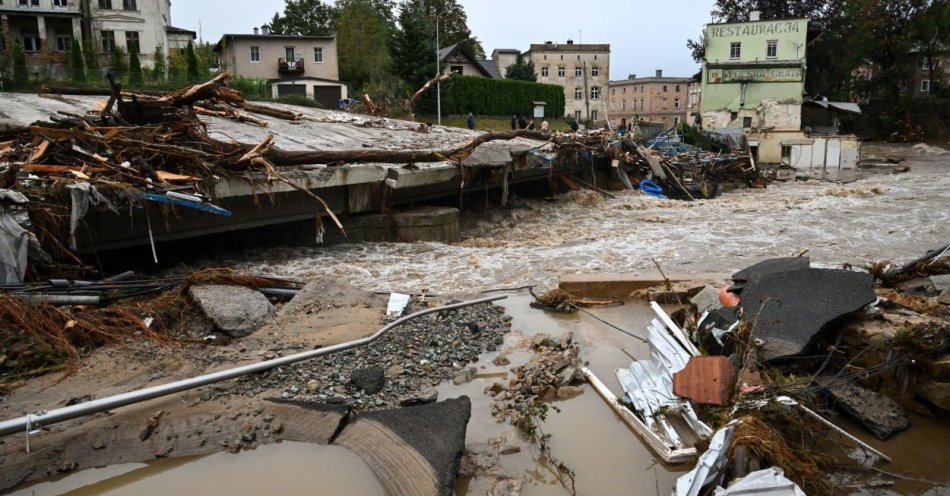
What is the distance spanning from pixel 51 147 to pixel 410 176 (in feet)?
21.2

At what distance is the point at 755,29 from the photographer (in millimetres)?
43656

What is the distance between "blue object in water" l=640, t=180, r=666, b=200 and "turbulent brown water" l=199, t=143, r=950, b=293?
712 mm

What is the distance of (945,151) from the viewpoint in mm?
43531

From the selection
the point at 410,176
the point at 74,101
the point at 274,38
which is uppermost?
the point at 274,38

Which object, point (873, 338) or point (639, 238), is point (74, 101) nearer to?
point (639, 238)

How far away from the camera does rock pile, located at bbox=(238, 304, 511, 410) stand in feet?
17.7

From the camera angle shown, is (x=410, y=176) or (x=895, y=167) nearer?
(x=410, y=176)

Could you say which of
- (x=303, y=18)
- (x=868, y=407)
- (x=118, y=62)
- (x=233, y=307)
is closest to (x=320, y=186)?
(x=233, y=307)

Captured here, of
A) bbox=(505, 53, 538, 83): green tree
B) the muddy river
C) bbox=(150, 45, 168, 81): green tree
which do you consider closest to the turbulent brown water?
the muddy river

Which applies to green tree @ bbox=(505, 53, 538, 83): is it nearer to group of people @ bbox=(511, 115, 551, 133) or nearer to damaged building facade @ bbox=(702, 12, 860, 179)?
damaged building facade @ bbox=(702, 12, 860, 179)

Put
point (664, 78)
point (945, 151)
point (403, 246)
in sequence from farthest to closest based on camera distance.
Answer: point (664, 78) < point (945, 151) < point (403, 246)

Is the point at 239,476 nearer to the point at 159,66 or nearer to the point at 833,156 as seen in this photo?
the point at 833,156

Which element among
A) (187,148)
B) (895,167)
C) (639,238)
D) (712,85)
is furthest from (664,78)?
(187,148)

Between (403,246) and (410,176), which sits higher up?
(410,176)
